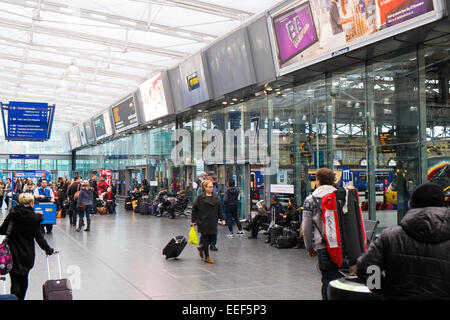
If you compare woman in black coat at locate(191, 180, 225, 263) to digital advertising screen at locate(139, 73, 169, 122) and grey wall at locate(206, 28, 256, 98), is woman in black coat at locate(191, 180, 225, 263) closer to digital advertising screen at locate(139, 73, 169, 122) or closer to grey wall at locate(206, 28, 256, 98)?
grey wall at locate(206, 28, 256, 98)

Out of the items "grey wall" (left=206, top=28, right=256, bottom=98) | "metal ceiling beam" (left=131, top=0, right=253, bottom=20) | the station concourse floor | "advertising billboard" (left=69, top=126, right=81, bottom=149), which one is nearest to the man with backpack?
the station concourse floor

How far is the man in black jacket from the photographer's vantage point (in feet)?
8.46

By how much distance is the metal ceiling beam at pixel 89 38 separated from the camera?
16.8 metres

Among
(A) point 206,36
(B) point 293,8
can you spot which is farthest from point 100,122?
(B) point 293,8

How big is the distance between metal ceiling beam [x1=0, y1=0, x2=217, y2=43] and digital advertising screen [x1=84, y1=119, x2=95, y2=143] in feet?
59.0

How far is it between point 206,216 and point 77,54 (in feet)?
48.8

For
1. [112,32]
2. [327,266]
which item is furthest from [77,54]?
[327,266]

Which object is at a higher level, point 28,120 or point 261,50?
point 261,50

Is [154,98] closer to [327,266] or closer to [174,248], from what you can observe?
[174,248]

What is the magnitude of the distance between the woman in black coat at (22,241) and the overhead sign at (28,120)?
15.6 meters

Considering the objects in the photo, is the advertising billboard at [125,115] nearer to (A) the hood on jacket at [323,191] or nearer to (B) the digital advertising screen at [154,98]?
(B) the digital advertising screen at [154,98]

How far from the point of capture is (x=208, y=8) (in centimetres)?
1356


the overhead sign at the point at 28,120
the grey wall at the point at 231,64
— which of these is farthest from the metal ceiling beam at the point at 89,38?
the grey wall at the point at 231,64

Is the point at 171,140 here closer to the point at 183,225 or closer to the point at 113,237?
the point at 183,225
